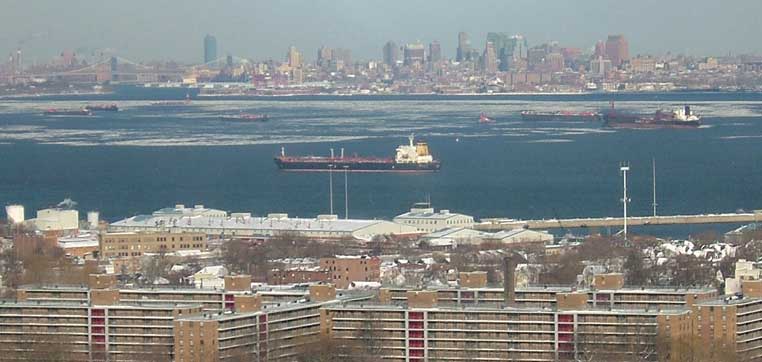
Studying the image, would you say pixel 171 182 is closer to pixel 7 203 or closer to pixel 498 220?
pixel 7 203

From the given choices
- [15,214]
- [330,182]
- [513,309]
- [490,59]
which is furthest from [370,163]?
[490,59]

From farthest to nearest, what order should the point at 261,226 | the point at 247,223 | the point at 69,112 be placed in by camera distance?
the point at 69,112 < the point at 247,223 < the point at 261,226

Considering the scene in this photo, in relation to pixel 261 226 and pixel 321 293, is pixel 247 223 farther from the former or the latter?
pixel 321 293

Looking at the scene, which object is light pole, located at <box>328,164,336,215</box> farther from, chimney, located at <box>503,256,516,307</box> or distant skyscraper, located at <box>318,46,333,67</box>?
distant skyscraper, located at <box>318,46,333,67</box>

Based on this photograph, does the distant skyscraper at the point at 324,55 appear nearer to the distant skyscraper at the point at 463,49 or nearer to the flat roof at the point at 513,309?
the distant skyscraper at the point at 463,49

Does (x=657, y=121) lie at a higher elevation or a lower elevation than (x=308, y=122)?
higher

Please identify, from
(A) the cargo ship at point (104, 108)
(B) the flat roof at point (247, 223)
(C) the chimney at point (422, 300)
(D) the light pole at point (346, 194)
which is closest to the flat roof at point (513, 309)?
(C) the chimney at point (422, 300)

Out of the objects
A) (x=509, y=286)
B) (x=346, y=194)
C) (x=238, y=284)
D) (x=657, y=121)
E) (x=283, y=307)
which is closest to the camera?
(x=283, y=307)
